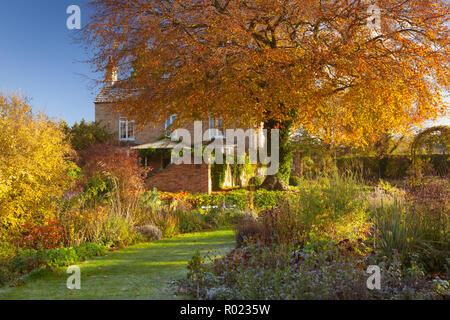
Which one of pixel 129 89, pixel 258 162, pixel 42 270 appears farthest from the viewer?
pixel 258 162

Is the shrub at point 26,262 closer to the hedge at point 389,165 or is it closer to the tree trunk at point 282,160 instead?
the tree trunk at point 282,160

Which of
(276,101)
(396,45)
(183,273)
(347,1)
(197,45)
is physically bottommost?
(183,273)

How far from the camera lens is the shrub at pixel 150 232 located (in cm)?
931

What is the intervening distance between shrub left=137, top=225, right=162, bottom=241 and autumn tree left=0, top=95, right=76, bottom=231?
219cm

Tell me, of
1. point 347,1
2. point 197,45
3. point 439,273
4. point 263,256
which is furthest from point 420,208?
point 347,1

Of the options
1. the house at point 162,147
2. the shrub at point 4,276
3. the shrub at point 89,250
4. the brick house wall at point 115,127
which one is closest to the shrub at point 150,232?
the shrub at point 89,250

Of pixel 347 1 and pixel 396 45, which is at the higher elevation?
pixel 347 1

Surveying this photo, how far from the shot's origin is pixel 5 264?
605cm

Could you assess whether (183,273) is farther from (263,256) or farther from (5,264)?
(5,264)

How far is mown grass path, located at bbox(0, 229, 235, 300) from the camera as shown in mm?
4922

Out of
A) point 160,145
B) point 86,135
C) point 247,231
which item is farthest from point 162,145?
point 247,231

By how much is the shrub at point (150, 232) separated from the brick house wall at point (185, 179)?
11.2m

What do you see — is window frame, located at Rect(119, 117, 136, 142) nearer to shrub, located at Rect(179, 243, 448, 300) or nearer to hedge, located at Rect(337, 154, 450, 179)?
hedge, located at Rect(337, 154, 450, 179)

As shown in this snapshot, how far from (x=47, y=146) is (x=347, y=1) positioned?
492 inches
